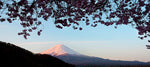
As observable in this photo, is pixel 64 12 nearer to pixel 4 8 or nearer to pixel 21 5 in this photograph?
pixel 21 5

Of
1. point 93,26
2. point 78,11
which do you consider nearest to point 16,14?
point 78,11

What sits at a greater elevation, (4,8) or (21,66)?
(4,8)

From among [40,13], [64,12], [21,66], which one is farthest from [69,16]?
[21,66]

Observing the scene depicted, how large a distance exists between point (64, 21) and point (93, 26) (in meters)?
3.68

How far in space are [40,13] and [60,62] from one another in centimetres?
407

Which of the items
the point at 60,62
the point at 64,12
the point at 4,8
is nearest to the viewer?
the point at 4,8

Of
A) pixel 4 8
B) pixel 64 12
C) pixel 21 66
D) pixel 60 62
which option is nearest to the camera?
pixel 21 66

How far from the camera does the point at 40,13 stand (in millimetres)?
14320

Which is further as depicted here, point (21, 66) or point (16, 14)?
point (16, 14)

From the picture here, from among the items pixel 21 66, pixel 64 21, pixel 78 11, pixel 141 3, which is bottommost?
pixel 21 66

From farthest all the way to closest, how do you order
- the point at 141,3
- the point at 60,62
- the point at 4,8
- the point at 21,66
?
the point at 60,62 → the point at 141,3 → the point at 4,8 → the point at 21,66

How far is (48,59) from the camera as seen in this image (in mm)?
14977

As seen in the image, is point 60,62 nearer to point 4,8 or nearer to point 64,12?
point 64,12

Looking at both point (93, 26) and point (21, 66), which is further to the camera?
point (93, 26)
